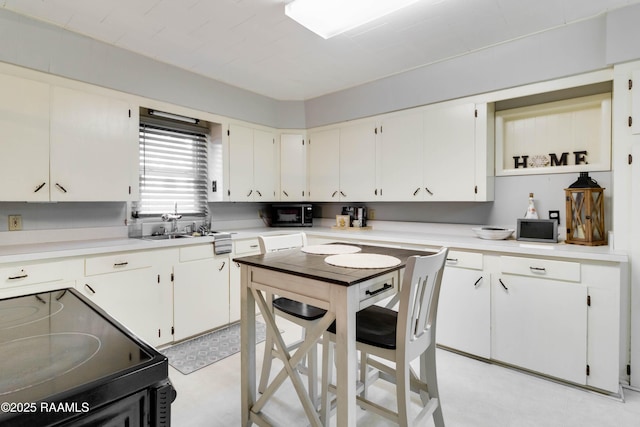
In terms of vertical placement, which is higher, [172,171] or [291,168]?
[291,168]

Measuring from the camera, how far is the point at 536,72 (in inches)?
98.0

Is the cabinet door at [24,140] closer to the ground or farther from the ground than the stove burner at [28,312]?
farther from the ground

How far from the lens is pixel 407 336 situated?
1.41 m

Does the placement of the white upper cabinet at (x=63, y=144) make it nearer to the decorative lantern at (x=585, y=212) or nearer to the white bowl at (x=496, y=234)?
the white bowl at (x=496, y=234)

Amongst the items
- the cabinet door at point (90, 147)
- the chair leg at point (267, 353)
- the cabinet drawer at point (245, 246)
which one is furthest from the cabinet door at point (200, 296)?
the chair leg at point (267, 353)

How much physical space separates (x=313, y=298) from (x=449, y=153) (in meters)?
2.17

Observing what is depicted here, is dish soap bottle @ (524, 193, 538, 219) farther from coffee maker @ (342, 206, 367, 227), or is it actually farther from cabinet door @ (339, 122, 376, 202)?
coffee maker @ (342, 206, 367, 227)

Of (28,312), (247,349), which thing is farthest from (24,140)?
(247,349)

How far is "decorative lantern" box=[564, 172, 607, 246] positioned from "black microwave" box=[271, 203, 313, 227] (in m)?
2.61

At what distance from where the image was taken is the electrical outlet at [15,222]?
2428mm

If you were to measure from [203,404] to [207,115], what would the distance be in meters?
2.61

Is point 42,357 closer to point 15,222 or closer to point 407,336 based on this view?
point 407,336

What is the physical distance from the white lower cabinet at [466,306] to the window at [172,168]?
→ 8.75 ft

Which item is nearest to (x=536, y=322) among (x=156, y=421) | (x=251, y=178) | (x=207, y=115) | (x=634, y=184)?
(x=634, y=184)
